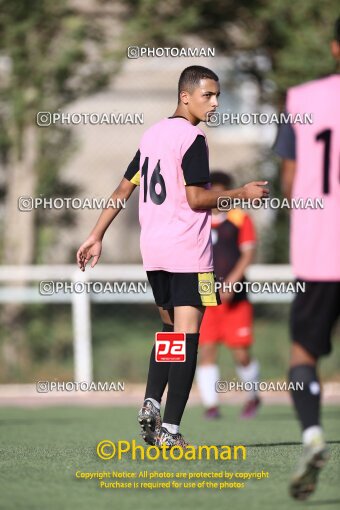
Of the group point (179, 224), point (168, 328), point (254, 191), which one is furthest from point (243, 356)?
point (254, 191)

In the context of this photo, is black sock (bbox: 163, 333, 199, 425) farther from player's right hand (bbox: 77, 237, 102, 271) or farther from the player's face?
the player's face

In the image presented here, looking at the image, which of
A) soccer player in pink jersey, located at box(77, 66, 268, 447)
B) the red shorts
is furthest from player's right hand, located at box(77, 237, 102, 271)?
the red shorts

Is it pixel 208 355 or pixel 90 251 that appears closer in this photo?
pixel 90 251

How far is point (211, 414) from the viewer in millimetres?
10211

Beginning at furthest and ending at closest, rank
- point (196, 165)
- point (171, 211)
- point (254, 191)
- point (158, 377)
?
point (158, 377), point (171, 211), point (196, 165), point (254, 191)

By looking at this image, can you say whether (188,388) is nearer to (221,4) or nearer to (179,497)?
(179,497)

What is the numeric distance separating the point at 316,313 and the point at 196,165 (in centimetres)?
143

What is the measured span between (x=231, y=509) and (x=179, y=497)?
0.37 meters

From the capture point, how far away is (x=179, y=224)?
248 inches

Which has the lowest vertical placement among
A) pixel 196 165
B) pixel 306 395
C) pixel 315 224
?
pixel 306 395

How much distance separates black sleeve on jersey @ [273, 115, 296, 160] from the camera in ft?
16.5

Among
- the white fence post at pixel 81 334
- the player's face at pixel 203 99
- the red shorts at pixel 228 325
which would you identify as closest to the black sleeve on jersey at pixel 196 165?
the player's face at pixel 203 99

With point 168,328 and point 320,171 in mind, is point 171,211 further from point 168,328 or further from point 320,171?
point 320,171

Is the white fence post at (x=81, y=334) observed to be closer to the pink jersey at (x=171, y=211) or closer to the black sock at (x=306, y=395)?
the pink jersey at (x=171, y=211)
